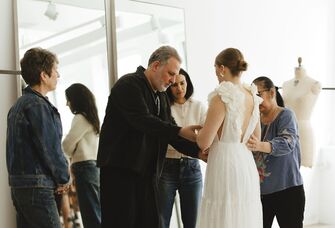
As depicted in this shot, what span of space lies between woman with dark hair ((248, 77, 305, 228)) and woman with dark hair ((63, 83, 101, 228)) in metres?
1.15

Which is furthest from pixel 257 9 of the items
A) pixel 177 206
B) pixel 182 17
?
pixel 177 206

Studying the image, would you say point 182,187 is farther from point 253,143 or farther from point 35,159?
point 35,159

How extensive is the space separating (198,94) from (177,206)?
3.25 feet

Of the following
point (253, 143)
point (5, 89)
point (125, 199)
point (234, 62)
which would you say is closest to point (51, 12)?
point (5, 89)

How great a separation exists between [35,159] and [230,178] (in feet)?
3.40

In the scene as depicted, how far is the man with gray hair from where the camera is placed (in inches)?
100

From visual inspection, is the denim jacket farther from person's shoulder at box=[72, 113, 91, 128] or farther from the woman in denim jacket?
person's shoulder at box=[72, 113, 91, 128]

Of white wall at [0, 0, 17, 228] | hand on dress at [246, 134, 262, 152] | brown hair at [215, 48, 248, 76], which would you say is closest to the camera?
brown hair at [215, 48, 248, 76]

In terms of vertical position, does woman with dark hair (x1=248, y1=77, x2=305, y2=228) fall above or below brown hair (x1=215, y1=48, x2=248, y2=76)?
below

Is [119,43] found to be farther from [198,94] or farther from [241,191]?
[241,191]

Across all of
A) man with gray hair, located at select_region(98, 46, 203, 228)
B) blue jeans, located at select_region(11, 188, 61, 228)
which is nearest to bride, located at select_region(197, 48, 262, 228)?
man with gray hair, located at select_region(98, 46, 203, 228)

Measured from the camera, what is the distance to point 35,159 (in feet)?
8.27

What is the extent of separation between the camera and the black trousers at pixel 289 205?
326cm

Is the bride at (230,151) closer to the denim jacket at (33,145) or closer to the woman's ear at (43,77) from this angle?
the denim jacket at (33,145)
